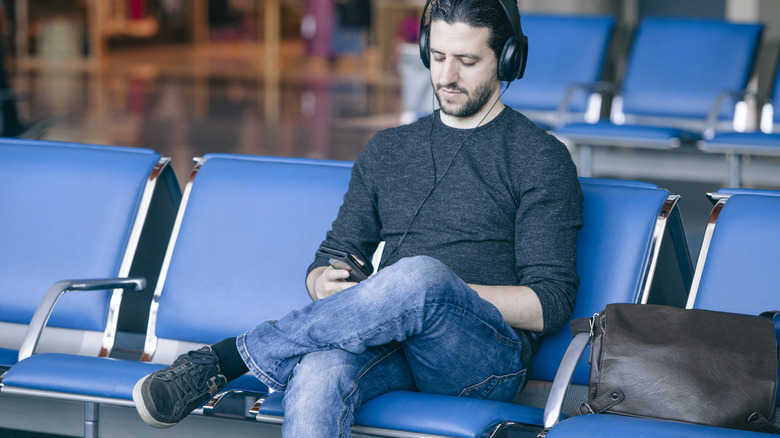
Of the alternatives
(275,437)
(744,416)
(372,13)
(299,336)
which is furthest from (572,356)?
(372,13)

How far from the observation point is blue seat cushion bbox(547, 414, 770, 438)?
1.73m

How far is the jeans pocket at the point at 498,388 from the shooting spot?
6.80 feet

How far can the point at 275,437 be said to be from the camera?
2.54 meters

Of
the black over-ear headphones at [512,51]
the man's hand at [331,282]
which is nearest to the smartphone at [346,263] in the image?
the man's hand at [331,282]

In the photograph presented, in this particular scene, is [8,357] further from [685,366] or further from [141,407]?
[685,366]

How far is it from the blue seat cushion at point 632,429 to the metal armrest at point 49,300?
45.3 inches

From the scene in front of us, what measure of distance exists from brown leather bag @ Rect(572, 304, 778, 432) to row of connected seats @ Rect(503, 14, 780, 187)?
2.89 metres

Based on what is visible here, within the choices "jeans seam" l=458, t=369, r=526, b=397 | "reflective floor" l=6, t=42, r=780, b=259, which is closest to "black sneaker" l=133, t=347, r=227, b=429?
"jeans seam" l=458, t=369, r=526, b=397

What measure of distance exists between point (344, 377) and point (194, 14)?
19.1 m

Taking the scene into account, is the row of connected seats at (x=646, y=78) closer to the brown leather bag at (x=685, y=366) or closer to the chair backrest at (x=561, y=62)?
the chair backrest at (x=561, y=62)

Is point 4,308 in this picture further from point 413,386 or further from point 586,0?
point 586,0

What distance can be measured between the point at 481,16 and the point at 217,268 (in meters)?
0.88

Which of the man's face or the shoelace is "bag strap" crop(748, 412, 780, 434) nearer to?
the man's face

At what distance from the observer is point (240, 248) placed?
2578 millimetres
